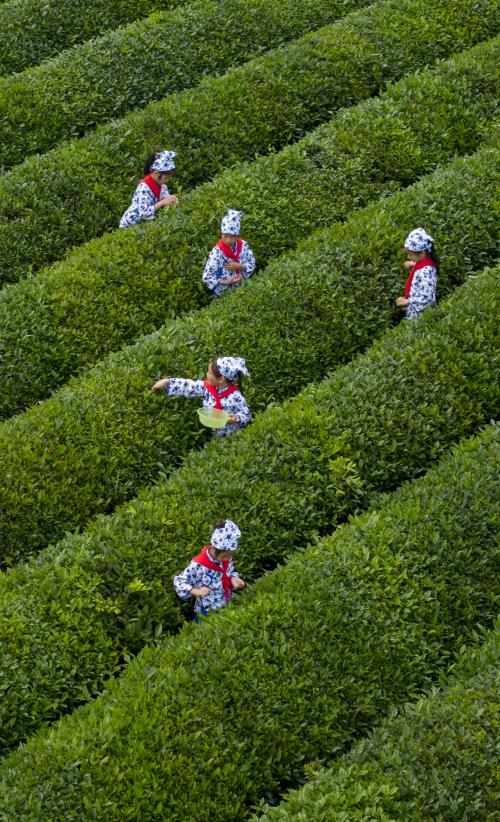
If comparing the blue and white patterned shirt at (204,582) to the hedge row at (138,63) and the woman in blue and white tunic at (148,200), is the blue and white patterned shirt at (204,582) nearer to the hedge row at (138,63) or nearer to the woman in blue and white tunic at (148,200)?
the woman in blue and white tunic at (148,200)

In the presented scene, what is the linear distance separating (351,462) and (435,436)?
1121 mm

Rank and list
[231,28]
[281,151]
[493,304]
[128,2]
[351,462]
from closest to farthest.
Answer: [351,462], [493,304], [281,151], [231,28], [128,2]

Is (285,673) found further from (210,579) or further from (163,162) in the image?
(163,162)

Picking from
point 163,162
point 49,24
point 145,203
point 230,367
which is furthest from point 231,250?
point 49,24

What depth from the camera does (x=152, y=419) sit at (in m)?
15.0

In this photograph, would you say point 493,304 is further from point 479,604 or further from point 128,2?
point 128,2

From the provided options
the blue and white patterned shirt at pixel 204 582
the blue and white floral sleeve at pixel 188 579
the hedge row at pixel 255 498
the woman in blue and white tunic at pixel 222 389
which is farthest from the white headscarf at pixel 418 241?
the blue and white floral sleeve at pixel 188 579

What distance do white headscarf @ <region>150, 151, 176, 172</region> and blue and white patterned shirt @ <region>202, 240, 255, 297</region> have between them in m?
1.46

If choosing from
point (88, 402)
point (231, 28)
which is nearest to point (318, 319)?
point (88, 402)

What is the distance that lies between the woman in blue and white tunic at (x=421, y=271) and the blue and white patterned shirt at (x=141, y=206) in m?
3.68

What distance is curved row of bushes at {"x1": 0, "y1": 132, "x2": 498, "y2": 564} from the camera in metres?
14.2

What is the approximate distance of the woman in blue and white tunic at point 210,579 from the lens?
41.5ft

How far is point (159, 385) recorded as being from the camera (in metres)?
14.8

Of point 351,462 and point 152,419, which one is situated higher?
point 152,419
